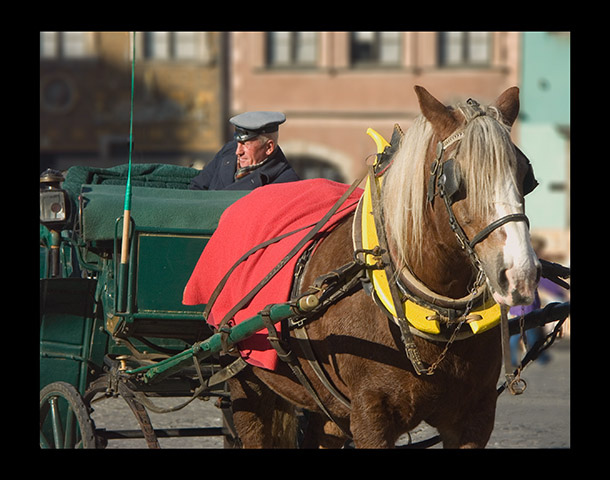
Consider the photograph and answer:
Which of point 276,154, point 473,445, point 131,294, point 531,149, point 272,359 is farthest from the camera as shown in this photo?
point 531,149

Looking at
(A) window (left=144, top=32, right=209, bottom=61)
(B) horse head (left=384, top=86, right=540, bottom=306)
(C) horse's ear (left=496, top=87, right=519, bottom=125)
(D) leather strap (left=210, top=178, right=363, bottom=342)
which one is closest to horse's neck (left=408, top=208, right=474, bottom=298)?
(B) horse head (left=384, top=86, right=540, bottom=306)

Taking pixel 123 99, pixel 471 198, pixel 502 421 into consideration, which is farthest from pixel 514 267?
pixel 123 99

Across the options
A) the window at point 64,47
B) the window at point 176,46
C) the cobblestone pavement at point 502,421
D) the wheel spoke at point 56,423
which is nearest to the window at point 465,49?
the window at point 176,46

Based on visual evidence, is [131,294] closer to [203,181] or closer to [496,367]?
[203,181]

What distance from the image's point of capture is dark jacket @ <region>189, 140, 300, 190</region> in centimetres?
546

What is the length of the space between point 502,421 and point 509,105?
455 cm

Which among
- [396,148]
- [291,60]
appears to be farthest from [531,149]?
[396,148]

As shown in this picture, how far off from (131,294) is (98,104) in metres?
19.5

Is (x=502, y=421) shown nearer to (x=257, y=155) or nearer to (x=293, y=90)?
(x=257, y=155)

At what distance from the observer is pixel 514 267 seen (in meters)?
3.35

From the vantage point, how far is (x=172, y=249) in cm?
496

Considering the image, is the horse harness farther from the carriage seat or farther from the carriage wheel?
the carriage wheel

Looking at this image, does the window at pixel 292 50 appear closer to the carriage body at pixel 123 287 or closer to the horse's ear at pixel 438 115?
the carriage body at pixel 123 287

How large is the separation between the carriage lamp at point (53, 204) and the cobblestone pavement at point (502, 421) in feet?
6.43
